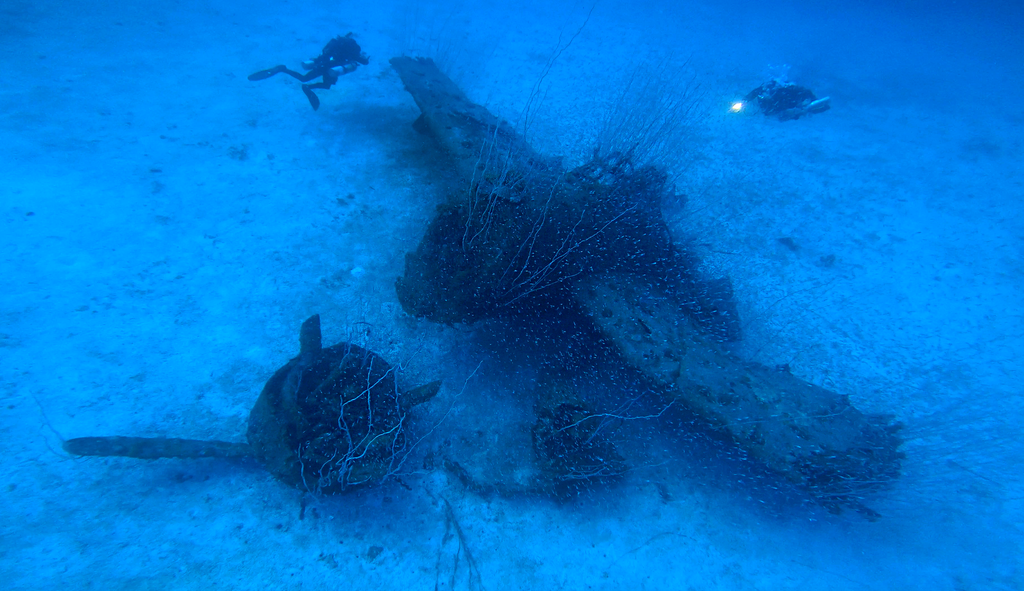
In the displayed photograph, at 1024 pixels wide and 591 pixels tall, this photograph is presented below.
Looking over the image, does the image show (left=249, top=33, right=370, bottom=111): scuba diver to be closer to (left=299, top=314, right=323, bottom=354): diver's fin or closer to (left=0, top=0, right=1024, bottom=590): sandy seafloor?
(left=0, top=0, right=1024, bottom=590): sandy seafloor

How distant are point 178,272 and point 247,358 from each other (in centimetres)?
148

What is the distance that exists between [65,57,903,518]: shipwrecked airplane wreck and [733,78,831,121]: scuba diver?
294 inches

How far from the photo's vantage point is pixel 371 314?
431 cm

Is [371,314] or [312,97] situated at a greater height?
[312,97]

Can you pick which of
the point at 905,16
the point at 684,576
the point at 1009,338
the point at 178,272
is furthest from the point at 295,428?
the point at 905,16

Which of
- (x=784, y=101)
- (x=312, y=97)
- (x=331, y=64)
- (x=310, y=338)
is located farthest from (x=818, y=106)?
(x=310, y=338)

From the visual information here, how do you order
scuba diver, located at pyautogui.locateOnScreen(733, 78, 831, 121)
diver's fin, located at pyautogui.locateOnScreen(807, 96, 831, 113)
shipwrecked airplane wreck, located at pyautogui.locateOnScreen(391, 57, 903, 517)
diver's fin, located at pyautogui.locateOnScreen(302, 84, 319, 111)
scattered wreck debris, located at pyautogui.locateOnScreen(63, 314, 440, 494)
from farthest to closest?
diver's fin, located at pyautogui.locateOnScreen(807, 96, 831, 113), scuba diver, located at pyautogui.locateOnScreen(733, 78, 831, 121), diver's fin, located at pyautogui.locateOnScreen(302, 84, 319, 111), shipwrecked airplane wreck, located at pyautogui.locateOnScreen(391, 57, 903, 517), scattered wreck debris, located at pyautogui.locateOnScreen(63, 314, 440, 494)

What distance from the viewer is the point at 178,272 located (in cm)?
429

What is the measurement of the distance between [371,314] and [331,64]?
594cm

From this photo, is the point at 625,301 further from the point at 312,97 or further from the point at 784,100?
the point at 784,100

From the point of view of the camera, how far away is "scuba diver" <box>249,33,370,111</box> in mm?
6828

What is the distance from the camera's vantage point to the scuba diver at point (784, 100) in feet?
29.4

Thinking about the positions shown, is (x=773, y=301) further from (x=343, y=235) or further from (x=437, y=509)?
(x=343, y=235)

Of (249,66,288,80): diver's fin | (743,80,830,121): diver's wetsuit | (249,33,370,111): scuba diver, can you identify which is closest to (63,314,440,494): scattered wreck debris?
(249,33,370,111): scuba diver
